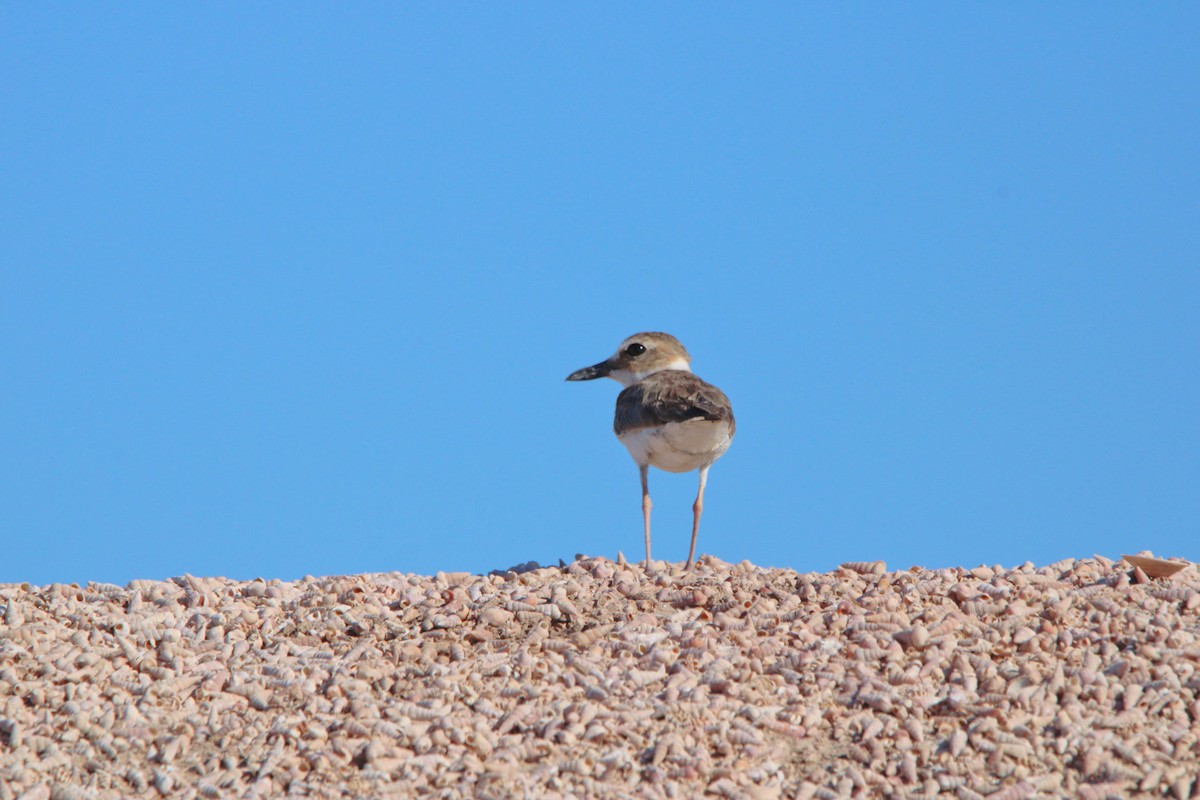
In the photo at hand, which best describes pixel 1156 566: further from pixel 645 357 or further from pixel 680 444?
pixel 645 357

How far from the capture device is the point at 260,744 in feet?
22.0

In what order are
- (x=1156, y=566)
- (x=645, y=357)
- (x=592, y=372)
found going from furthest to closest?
1. (x=592, y=372)
2. (x=645, y=357)
3. (x=1156, y=566)

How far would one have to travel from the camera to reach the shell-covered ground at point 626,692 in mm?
6223

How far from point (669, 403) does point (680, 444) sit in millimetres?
384

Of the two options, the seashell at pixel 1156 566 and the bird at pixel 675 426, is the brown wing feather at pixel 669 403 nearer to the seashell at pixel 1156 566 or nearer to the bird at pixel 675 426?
the bird at pixel 675 426

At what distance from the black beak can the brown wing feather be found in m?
1.31

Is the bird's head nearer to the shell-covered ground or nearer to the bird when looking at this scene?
the bird

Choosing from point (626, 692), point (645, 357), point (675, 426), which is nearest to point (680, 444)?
point (675, 426)

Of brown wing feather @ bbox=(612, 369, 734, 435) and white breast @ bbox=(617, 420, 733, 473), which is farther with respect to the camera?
white breast @ bbox=(617, 420, 733, 473)

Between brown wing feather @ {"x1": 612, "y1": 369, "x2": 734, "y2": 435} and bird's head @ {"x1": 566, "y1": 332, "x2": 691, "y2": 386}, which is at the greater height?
bird's head @ {"x1": 566, "y1": 332, "x2": 691, "y2": 386}

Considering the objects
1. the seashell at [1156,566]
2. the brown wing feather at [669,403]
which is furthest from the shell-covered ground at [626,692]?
the brown wing feather at [669,403]

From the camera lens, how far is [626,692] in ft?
22.6

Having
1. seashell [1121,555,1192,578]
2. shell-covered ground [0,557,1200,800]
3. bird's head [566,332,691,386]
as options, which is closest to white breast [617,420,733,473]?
bird's head [566,332,691,386]

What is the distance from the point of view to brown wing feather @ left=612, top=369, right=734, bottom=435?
1040 centimetres
